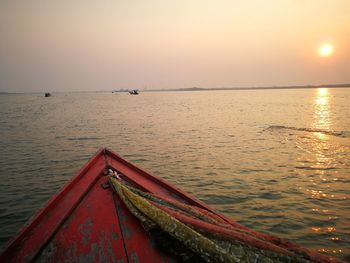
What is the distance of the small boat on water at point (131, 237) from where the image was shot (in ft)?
10.4

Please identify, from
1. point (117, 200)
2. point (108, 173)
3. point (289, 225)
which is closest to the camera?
point (117, 200)

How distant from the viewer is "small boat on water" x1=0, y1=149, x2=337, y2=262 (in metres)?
3.16

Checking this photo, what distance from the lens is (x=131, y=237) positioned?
12.1ft

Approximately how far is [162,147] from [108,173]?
11.4 metres

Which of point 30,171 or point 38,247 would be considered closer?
point 38,247

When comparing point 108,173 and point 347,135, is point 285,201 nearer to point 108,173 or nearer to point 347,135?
point 108,173

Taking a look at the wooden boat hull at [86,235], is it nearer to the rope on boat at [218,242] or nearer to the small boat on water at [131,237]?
the small boat on water at [131,237]

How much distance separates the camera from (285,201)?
28.1 ft

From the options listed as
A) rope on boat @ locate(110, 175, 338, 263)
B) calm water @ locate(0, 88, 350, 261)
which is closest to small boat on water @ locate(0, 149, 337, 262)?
rope on boat @ locate(110, 175, 338, 263)

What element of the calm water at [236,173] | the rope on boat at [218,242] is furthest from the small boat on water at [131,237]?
the calm water at [236,173]

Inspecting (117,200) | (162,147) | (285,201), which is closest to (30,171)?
A: (162,147)

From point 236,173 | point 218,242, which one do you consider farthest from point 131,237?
point 236,173

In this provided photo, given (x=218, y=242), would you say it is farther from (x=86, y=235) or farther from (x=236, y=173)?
(x=236, y=173)

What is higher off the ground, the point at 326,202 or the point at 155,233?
the point at 155,233
